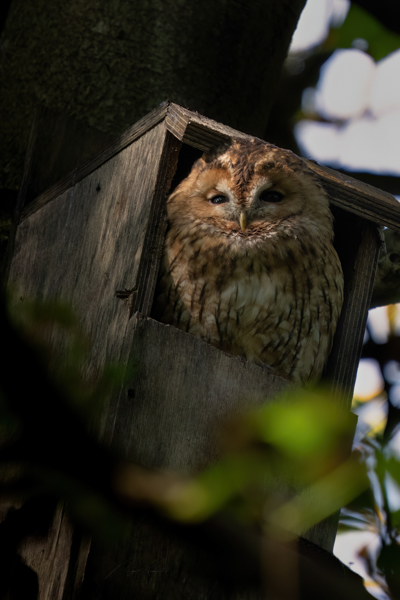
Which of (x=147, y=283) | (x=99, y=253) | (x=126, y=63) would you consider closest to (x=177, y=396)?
(x=147, y=283)

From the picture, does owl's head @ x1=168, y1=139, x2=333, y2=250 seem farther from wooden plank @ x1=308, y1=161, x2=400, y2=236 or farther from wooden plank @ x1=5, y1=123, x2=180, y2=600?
wooden plank @ x1=5, y1=123, x2=180, y2=600

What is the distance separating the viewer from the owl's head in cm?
226

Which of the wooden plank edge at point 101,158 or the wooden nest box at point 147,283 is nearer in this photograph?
the wooden nest box at point 147,283

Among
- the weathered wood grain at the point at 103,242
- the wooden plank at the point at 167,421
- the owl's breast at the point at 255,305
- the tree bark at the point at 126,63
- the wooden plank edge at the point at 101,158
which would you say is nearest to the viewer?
the wooden plank at the point at 167,421

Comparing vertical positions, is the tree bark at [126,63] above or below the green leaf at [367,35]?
above

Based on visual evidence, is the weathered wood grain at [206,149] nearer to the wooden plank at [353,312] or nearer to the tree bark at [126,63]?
the wooden plank at [353,312]

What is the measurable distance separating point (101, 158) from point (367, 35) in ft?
4.20

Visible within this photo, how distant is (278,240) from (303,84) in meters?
1.01

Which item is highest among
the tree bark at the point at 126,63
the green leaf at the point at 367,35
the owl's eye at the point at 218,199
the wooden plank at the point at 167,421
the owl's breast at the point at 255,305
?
the tree bark at the point at 126,63

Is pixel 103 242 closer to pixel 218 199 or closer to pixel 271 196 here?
pixel 218 199

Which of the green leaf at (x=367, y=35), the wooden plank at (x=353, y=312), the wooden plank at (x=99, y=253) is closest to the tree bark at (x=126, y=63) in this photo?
the wooden plank at (x=99, y=253)

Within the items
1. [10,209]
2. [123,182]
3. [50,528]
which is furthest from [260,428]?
[10,209]

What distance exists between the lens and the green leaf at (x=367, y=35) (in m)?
0.90

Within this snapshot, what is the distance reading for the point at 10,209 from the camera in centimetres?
268
